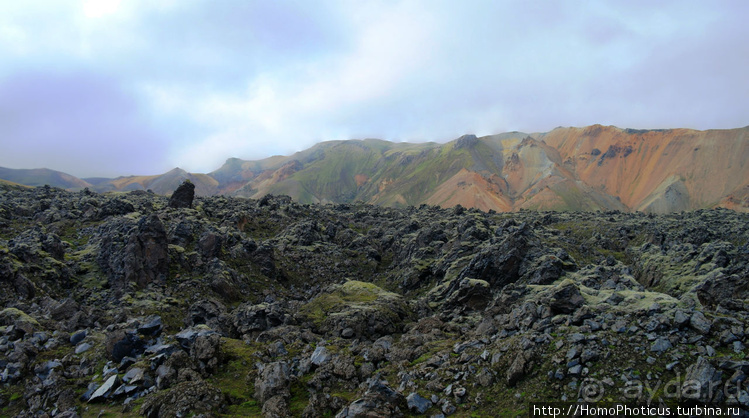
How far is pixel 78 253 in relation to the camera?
41.1m

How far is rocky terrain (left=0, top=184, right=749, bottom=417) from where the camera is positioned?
1554cm

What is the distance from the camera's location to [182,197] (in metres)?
64.1

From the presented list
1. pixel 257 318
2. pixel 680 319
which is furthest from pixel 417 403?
pixel 257 318

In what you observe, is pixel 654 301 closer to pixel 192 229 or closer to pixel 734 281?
pixel 734 281

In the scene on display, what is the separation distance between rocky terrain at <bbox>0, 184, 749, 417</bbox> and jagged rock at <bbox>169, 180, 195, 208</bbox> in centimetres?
466

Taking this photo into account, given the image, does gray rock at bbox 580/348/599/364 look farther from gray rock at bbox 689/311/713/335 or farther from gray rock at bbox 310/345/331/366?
gray rock at bbox 310/345/331/366

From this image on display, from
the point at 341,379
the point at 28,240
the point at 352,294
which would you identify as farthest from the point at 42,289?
the point at 341,379

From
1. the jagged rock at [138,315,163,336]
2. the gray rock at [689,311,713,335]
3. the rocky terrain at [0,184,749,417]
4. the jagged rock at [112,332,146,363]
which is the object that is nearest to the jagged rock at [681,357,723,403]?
the rocky terrain at [0,184,749,417]

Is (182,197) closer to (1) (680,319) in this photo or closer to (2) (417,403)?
(2) (417,403)

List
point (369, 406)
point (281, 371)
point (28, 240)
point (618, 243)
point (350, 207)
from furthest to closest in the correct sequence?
point (350, 207), point (618, 243), point (28, 240), point (281, 371), point (369, 406)

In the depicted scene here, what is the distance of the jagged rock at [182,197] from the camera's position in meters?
63.3

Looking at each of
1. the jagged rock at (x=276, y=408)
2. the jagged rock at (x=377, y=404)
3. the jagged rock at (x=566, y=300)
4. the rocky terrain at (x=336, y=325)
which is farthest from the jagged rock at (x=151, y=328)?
the jagged rock at (x=566, y=300)

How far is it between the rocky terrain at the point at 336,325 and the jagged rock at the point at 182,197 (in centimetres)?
466

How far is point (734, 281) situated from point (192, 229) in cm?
5649
